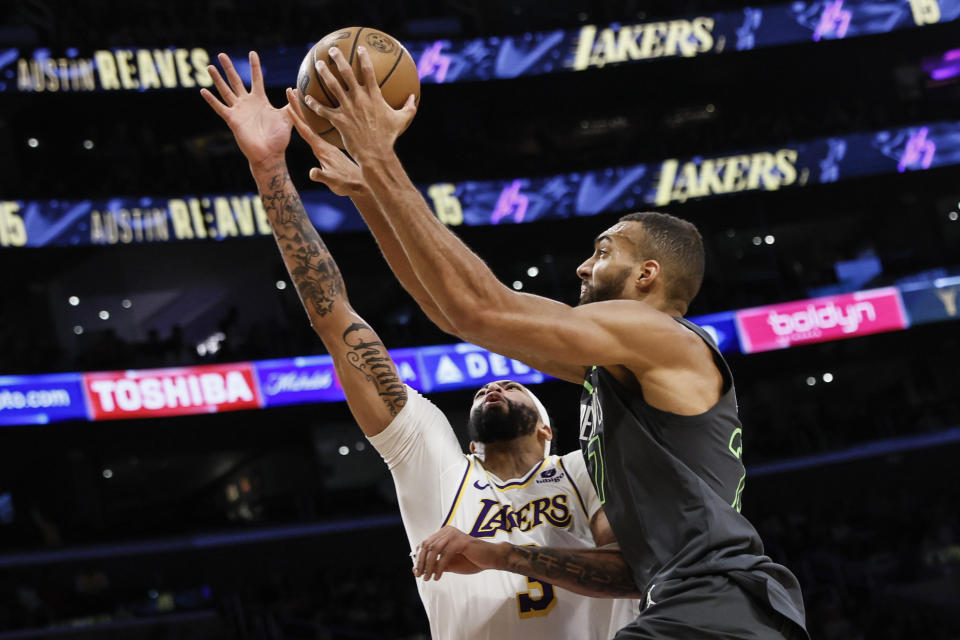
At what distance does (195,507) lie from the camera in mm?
20641

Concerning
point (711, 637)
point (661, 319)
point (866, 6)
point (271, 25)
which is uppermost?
point (271, 25)

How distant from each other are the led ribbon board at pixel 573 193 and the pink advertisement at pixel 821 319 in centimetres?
283

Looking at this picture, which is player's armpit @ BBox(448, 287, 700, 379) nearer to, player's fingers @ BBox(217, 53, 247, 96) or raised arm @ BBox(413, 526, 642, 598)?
raised arm @ BBox(413, 526, 642, 598)

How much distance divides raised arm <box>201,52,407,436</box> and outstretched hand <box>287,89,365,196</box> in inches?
18.2

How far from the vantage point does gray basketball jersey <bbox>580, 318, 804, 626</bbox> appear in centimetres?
285

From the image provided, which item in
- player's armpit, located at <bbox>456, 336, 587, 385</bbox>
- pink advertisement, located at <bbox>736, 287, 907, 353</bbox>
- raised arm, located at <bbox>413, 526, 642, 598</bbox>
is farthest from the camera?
pink advertisement, located at <bbox>736, 287, 907, 353</bbox>

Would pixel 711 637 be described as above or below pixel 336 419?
below

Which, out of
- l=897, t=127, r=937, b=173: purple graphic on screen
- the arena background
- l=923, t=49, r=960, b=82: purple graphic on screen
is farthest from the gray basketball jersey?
l=923, t=49, r=960, b=82: purple graphic on screen

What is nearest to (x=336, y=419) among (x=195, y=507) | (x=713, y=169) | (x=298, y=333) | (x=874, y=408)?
(x=298, y=333)

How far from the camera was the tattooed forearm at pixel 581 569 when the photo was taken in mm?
3215

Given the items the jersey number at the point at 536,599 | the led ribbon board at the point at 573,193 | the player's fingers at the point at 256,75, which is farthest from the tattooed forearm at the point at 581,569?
the led ribbon board at the point at 573,193

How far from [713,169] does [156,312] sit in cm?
1314

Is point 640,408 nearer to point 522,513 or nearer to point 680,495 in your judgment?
point 680,495

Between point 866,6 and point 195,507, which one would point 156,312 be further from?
point 866,6
